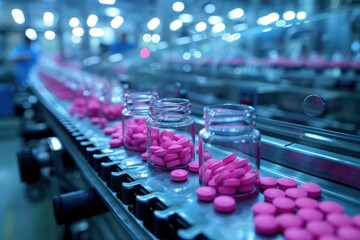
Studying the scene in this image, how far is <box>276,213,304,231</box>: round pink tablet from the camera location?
0.42m

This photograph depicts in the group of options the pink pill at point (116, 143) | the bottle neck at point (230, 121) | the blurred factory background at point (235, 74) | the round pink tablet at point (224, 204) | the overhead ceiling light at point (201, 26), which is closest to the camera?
the round pink tablet at point (224, 204)

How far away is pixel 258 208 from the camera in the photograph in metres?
0.48

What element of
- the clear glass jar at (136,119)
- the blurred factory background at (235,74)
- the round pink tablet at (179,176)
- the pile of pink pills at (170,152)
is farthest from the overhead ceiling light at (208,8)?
the round pink tablet at (179,176)

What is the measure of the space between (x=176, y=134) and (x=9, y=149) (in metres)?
3.34

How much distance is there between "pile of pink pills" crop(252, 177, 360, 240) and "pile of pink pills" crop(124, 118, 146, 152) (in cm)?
43

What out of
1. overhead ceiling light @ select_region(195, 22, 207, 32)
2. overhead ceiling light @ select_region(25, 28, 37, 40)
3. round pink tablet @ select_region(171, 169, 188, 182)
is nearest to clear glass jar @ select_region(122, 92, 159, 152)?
round pink tablet @ select_region(171, 169, 188, 182)

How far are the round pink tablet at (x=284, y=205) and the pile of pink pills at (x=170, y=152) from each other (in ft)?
0.88

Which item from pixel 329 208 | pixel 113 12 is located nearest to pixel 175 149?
pixel 329 208

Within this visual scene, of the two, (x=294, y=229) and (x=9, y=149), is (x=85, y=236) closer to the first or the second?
(x=294, y=229)

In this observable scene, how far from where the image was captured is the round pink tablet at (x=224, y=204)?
1.61 feet

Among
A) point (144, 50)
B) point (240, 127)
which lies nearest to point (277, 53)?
point (144, 50)

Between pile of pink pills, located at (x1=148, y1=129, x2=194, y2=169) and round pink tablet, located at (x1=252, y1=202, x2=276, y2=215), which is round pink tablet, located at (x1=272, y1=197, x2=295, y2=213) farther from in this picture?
pile of pink pills, located at (x1=148, y1=129, x2=194, y2=169)

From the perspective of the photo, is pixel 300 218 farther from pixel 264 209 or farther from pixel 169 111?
pixel 169 111

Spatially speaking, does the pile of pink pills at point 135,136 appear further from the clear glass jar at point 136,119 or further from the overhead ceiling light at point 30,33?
the overhead ceiling light at point 30,33
